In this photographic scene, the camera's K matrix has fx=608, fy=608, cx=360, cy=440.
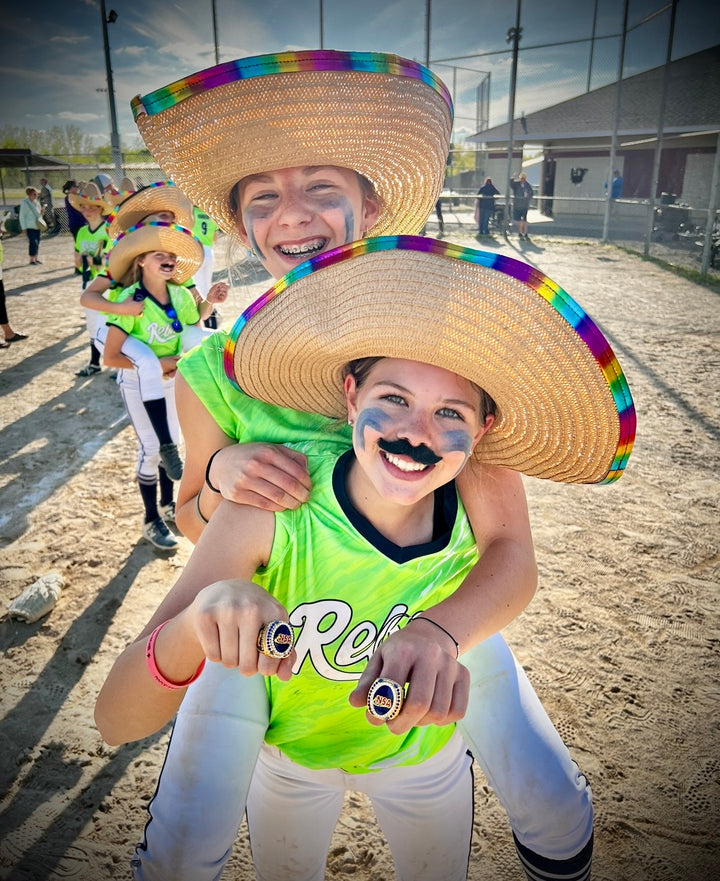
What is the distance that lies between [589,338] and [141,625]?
3.07m

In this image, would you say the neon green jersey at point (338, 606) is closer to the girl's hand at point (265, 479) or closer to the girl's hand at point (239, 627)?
the girl's hand at point (265, 479)

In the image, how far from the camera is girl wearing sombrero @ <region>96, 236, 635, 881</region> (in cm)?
135

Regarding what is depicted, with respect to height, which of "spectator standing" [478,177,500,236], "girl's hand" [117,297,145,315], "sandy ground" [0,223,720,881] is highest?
"spectator standing" [478,177,500,236]

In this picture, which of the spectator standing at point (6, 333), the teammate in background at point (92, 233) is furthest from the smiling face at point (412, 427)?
the spectator standing at point (6, 333)

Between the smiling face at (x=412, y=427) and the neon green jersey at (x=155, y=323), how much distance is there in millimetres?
3429

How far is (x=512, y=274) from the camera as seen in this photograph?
1.29m

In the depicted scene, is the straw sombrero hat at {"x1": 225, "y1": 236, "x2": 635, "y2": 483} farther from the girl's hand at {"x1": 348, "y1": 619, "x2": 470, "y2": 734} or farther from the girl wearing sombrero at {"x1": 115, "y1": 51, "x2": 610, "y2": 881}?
the girl's hand at {"x1": 348, "y1": 619, "x2": 470, "y2": 734}

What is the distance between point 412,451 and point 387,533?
279 millimetres

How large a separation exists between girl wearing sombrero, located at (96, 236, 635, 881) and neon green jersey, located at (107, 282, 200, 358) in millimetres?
3139

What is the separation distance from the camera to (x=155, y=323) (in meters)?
4.53

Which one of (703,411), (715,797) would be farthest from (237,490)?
(703,411)

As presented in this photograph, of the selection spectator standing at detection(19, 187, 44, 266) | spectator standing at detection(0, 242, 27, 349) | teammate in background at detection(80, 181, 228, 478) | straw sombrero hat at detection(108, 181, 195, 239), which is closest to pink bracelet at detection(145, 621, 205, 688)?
teammate in background at detection(80, 181, 228, 478)

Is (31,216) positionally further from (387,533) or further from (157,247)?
(387,533)

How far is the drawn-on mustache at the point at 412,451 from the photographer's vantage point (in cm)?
138
